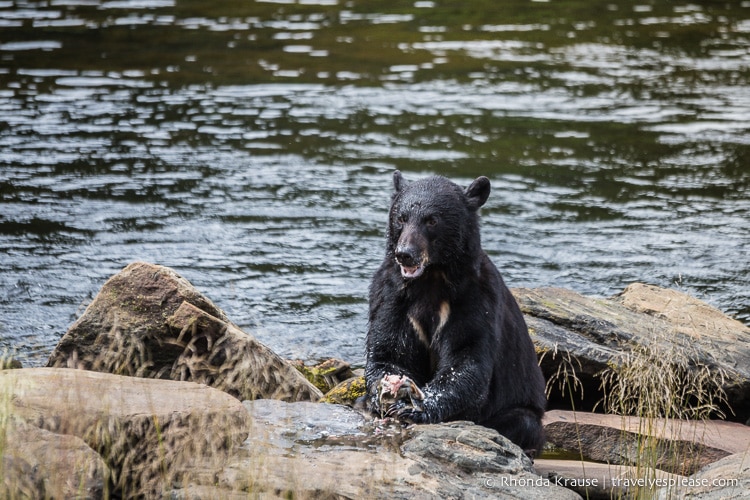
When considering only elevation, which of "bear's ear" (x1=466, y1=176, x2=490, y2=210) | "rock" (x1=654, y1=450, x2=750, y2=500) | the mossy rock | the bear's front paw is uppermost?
"bear's ear" (x1=466, y1=176, x2=490, y2=210)

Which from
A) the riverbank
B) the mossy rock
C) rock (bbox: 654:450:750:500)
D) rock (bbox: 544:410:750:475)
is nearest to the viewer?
the riverbank

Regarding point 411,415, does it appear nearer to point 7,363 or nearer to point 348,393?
point 348,393

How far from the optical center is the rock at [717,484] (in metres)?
5.03

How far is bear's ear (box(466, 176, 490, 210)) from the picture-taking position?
20.2 ft

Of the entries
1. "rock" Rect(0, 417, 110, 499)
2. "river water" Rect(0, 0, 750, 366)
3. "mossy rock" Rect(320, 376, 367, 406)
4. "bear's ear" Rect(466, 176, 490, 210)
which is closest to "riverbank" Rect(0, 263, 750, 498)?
"rock" Rect(0, 417, 110, 499)

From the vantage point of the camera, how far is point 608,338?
7.76 meters

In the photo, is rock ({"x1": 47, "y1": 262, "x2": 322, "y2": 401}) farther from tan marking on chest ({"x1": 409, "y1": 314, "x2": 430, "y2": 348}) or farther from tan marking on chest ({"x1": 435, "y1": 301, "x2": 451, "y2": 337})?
tan marking on chest ({"x1": 435, "y1": 301, "x2": 451, "y2": 337})

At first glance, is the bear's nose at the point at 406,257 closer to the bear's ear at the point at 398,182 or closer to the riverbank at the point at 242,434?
the bear's ear at the point at 398,182

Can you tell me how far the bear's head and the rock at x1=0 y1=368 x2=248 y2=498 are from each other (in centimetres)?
143

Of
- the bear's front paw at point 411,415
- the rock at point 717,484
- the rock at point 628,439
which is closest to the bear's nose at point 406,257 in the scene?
the bear's front paw at point 411,415

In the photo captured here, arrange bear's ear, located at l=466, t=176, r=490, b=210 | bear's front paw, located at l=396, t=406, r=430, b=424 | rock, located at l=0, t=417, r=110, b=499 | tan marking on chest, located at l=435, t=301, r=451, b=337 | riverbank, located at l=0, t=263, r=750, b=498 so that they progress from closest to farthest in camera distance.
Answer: rock, located at l=0, t=417, r=110, b=499, riverbank, located at l=0, t=263, r=750, b=498, bear's front paw, located at l=396, t=406, r=430, b=424, tan marking on chest, located at l=435, t=301, r=451, b=337, bear's ear, located at l=466, t=176, r=490, b=210

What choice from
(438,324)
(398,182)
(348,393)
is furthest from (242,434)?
(398,182)

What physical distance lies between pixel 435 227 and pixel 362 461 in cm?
158

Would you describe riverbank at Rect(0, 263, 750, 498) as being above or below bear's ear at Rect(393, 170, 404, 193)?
below
